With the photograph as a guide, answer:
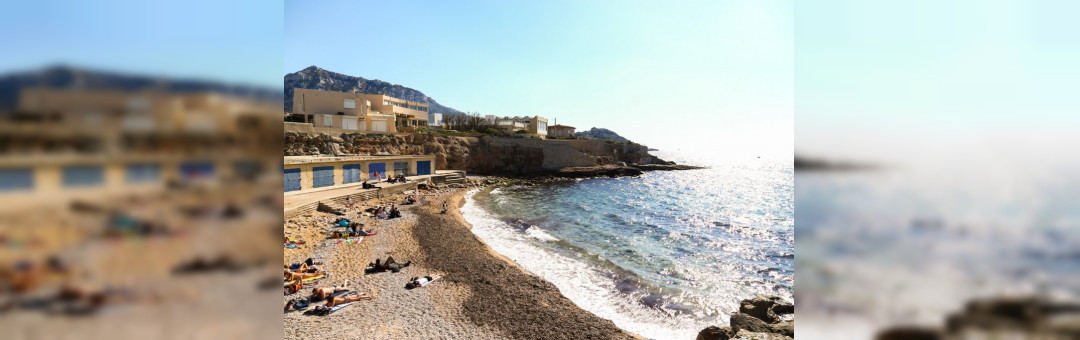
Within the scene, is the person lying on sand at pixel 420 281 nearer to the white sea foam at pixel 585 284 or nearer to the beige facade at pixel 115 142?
the white sea foam at pixel 585 284

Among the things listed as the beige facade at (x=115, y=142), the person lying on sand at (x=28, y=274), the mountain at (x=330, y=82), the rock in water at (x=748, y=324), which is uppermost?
the mountain at (x=330, y=82)

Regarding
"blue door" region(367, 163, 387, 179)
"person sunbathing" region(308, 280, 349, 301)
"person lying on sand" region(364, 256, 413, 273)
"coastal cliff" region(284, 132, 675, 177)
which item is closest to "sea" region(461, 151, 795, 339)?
"person lying on sand" region(364, 256, 413, 273)

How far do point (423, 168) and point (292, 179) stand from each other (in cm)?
1279

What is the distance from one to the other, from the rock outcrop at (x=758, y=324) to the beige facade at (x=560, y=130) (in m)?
58.8

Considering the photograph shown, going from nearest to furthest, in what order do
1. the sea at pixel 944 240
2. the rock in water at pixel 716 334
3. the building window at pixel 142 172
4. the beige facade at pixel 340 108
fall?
the building window at pixel 142 172 < the sea at pixel 944 240 < the rock in water at pixel 716 334 < the beige facade at pixel 340 108

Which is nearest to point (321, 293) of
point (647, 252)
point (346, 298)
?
point (346, 298)

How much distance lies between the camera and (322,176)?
66.6ft

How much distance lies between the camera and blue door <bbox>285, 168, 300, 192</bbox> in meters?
17.6

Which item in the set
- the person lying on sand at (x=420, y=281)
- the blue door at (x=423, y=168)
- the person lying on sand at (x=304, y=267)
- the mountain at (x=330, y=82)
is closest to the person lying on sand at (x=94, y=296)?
the person lying on sand at (x=420, y=281)

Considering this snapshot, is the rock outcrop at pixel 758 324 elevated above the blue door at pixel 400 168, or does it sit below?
below

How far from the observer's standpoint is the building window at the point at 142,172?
1.05 metres

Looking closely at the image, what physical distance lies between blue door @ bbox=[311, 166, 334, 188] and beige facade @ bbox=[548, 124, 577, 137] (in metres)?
48.2

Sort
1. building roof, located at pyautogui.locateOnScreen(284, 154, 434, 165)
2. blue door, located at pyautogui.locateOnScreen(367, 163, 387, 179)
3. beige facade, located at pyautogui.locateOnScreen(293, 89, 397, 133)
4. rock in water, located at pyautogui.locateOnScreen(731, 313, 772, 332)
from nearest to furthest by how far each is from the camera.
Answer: rock in water, located at pyautogui.locateOnScreen(731, 313, 772, 332)
building roof, located at pyautogui.locateOnScreen(284, 154, 434, 165)
blue door, located at pyautogui.locateOnScreen(367, 163, 387, 179)
beige facade, located at pyautogui.locateOnScreen(293, 89, 397, 133)

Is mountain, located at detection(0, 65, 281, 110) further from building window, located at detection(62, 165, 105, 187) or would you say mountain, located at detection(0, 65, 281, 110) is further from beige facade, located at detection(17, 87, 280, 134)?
building window, located at detection(62, 165, 105, 187)
